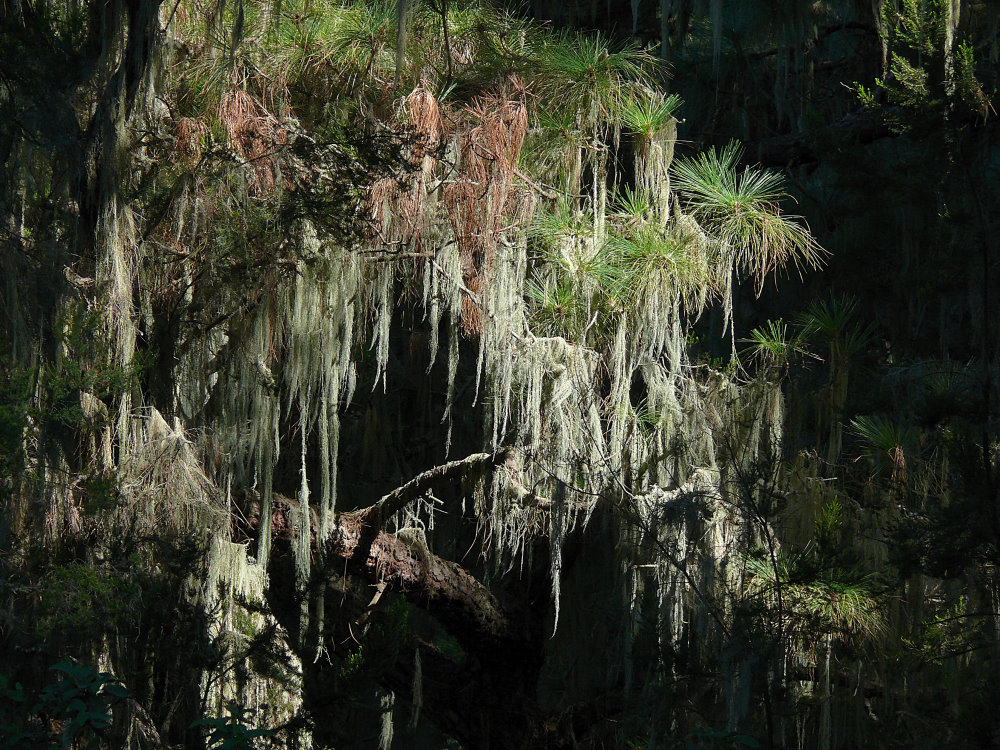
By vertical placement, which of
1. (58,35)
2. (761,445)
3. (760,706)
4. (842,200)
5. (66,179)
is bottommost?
(760,706)

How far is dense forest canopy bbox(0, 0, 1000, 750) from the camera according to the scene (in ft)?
11.3

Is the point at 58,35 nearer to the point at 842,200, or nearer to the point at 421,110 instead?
the point at 421,110

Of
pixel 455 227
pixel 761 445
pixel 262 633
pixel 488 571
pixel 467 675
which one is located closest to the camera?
pixel 262 633

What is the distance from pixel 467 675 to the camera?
561 cm

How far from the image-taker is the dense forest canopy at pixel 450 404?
136 inches

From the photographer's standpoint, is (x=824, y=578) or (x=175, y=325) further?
(x=175, y=325)

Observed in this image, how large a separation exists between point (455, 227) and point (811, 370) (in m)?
2.46

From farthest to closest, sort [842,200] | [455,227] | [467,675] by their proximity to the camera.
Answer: [842,200], [467,675], [455,227]

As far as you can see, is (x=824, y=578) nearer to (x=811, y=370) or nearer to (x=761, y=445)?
(x=761, y=445)

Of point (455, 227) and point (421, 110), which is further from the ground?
point (421, 110)

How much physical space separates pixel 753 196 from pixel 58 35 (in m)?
3.00

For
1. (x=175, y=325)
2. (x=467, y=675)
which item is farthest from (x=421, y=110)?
(x=467, y=675)

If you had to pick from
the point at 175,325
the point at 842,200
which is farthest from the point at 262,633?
the point at 842,200

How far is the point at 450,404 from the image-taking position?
4621 mm
